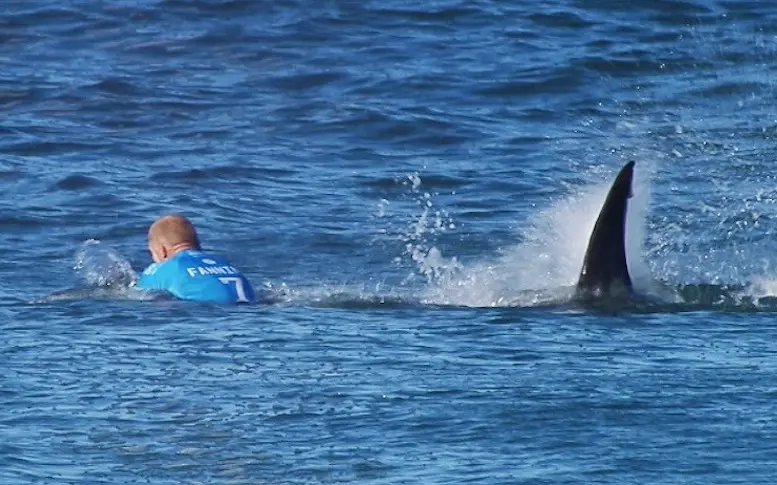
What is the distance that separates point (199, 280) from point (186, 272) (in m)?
0.10

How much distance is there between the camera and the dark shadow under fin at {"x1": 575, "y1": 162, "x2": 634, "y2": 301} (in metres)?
11.1

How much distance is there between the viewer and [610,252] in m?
11.3

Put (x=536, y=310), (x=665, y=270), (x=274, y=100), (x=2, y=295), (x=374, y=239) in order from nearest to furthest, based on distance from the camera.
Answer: (x=536, y=310), (x=2, y=295), (x=665, y=270), (x=374, y=239), (x=274, y=100)

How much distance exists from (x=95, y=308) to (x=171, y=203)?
470 cm

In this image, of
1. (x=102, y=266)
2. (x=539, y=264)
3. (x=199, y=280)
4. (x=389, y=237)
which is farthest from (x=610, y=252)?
(x=102, y=266)

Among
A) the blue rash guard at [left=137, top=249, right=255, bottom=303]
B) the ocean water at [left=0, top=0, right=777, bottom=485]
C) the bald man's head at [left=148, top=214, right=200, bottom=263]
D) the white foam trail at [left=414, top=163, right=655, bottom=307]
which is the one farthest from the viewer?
the bald man's head at [left=148, top=214, right=200, bottom=263]

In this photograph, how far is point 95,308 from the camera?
37.9ft

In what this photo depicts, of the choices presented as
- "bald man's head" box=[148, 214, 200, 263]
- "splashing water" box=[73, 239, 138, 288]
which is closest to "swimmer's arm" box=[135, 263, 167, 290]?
"bald man's head" box=[148, 214, 200, 263]

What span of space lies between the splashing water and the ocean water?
0.04 m

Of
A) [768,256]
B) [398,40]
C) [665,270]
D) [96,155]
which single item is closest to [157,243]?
[665,270]

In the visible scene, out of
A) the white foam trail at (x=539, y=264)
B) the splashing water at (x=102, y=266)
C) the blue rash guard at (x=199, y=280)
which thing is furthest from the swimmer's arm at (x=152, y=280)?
the white foam trail at (x=539, y=264)

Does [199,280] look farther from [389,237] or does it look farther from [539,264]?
[389,237]

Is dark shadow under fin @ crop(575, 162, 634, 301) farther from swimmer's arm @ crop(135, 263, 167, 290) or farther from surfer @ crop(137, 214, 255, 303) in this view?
swimmer's arm @ crop(135, 263, 167, 290)

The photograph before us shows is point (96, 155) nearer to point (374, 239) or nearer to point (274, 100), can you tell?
point (274, 100)
